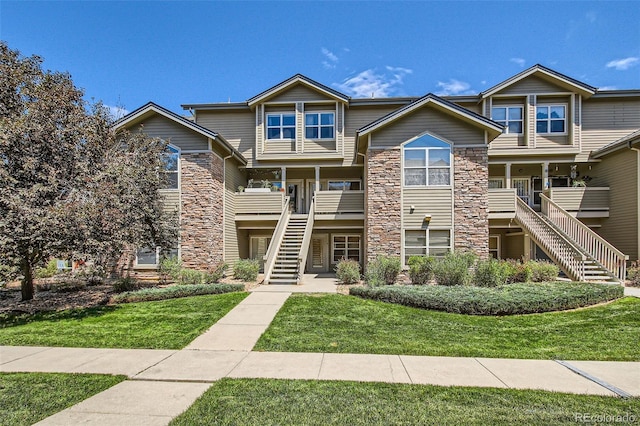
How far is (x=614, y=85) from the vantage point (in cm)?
1825

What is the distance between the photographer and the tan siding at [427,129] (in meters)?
14.2

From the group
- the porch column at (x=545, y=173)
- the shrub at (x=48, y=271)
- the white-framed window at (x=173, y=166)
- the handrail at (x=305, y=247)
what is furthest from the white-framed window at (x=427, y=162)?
the shrub at (x=48, y=271)

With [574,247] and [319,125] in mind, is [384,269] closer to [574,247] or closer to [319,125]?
[574,247]

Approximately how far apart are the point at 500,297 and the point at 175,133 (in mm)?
14374

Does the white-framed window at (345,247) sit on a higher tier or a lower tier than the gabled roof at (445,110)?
lower

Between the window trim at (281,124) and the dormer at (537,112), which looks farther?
the window trim at (281,124)

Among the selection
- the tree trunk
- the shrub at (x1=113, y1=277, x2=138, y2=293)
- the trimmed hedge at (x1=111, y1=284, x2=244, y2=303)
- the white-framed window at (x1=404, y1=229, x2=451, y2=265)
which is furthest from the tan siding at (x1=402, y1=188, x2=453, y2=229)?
the tree trunk

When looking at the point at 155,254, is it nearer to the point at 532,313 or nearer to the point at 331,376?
the point at 331,376

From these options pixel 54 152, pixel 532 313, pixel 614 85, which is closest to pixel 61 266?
pixel 54 152

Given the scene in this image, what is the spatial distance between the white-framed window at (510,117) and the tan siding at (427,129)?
188 inches

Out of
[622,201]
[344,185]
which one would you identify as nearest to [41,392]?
[344,185]

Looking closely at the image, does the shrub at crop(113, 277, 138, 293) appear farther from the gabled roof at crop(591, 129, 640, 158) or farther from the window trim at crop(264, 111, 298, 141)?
the gabled roof at crop(591, 129, 640, 158)

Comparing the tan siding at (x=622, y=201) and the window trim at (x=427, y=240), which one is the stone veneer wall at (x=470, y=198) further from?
the tan siding at (x=622, y=201)

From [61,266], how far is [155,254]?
231 inches
